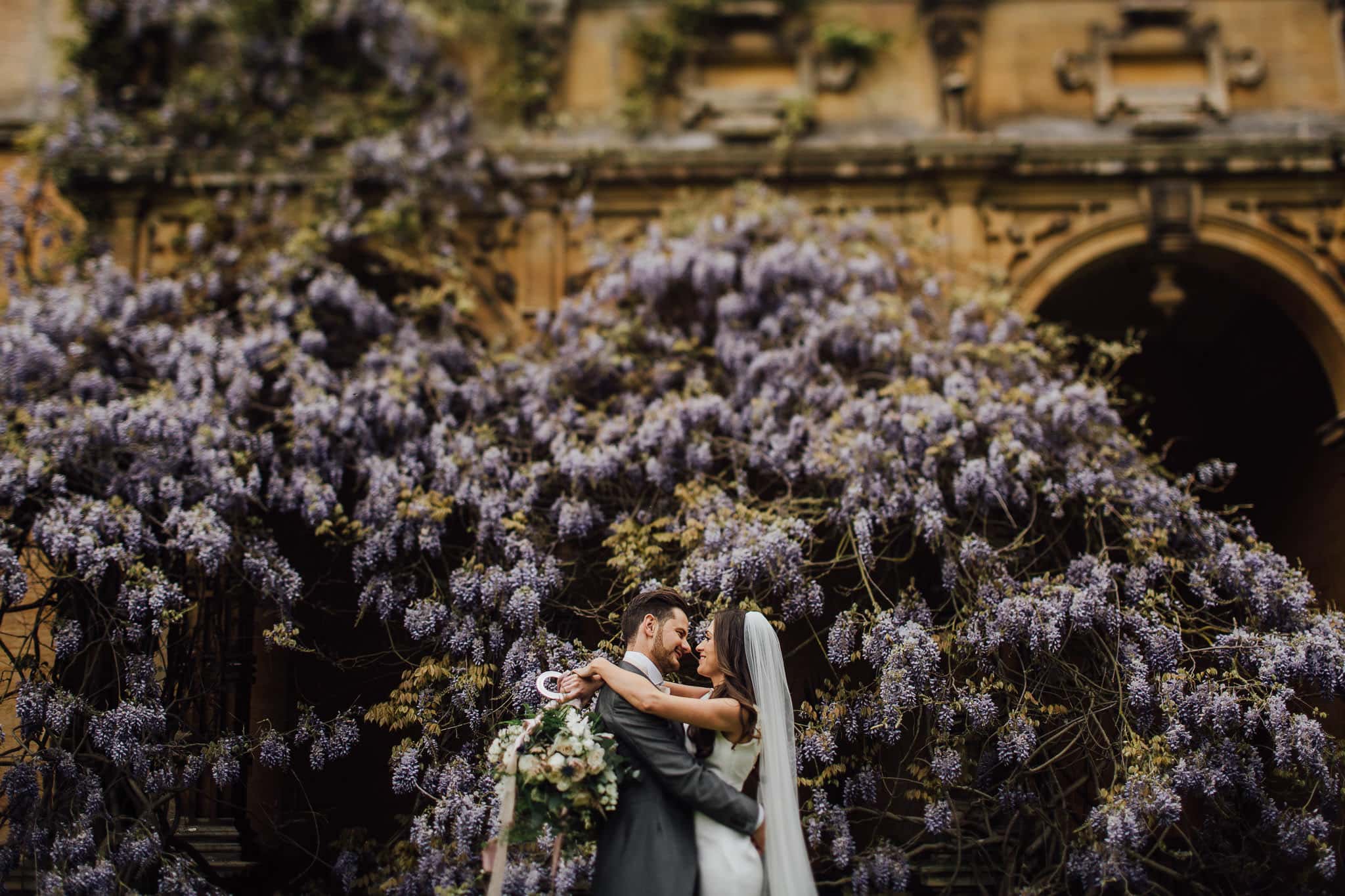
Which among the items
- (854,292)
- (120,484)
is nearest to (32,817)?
(120,484)

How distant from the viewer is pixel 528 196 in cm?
1017

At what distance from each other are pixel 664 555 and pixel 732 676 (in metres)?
2.01

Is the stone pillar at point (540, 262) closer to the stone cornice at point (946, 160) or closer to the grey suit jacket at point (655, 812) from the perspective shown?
the stone cornice at point (946, 160)

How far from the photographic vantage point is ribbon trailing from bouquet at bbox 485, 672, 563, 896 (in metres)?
5.18

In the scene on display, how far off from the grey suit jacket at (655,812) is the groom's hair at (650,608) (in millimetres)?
230

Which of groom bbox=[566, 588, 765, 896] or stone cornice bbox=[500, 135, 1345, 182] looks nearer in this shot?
groom bbox=[566, 588, 765, 896]

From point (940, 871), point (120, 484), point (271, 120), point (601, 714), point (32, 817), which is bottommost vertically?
point (940, 871)

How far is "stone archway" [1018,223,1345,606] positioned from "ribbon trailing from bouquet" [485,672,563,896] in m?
5.83

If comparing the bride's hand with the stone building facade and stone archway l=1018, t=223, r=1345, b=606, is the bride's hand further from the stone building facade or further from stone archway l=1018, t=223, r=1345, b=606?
stone archway l=1018, t=223, r=1345, b=606

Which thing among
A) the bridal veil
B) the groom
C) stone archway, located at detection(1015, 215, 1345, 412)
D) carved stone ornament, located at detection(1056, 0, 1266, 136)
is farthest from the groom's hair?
carved stone ornament, located at detection(1056, 0, 1266, 136)

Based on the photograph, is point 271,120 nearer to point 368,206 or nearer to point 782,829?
point 368,206

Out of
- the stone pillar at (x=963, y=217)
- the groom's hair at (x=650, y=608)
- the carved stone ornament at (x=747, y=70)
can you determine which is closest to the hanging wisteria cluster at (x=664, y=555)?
the stone pillar at (x=963, y=217)

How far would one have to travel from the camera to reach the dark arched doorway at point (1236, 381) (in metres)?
9.97

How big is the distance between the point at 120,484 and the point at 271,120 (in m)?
3.68
